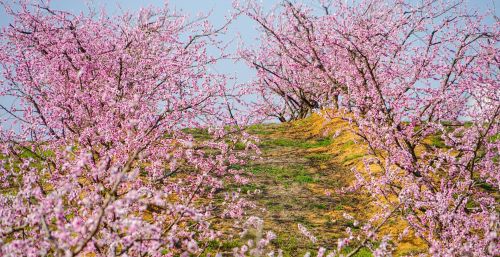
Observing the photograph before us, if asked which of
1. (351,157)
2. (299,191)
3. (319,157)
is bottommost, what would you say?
(299,191)

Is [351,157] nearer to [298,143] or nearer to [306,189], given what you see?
[306,189]

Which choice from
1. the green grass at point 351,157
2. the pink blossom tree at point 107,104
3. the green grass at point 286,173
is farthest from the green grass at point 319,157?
the pink blossom tree at point 107,104

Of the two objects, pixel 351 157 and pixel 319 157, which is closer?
pixel 351 157

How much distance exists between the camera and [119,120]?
10586mm

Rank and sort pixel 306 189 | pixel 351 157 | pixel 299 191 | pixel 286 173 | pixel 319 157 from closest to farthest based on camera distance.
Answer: pixel 299 191 < pixel 306 189 < pixel 286 173 < pixel 351 157 < pixel 319 157

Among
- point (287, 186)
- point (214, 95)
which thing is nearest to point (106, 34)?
point (214, 95)

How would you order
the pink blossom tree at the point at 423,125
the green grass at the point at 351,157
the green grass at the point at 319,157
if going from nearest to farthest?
the pink blossom tree at the point at 423,125 → the green grass at the point at 351,157 → the green grass at the point at 319,157

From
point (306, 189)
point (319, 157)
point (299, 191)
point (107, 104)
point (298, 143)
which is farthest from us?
point (298, 143)

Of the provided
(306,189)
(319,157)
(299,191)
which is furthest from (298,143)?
(299,191)

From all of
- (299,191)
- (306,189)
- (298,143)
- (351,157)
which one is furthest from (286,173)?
(298,143)

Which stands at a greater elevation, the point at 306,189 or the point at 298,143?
the point at 298,143

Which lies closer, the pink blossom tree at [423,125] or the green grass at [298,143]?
the pink blossom tree at [423,125]

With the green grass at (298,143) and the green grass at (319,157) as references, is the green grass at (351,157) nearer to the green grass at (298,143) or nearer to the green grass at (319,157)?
the green grass at (319,157)

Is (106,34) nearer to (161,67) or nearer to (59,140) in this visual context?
(161,67)
